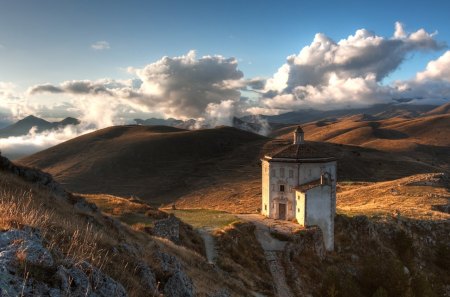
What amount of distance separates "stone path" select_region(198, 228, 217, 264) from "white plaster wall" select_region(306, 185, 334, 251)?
457 inches

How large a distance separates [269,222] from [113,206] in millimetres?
17429

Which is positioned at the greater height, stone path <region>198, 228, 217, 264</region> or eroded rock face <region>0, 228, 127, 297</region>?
eroded rock face <region>0, 228, 127, 297</region>

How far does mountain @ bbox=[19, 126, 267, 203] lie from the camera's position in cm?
10588

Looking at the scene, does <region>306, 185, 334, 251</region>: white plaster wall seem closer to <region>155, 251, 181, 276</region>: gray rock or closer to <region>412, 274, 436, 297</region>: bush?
<region>412, 274, 436, 297</region>: bush

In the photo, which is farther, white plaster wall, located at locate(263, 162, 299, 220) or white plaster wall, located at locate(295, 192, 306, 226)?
white plaster wall, located at locate(263, 162, 299, 220)

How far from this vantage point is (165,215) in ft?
106

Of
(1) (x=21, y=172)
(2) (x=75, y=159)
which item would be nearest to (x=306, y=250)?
(1) (x=21, y=172)

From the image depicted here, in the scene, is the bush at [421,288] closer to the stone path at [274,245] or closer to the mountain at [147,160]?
the stone path at [274,245]

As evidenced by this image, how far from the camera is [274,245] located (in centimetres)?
3581

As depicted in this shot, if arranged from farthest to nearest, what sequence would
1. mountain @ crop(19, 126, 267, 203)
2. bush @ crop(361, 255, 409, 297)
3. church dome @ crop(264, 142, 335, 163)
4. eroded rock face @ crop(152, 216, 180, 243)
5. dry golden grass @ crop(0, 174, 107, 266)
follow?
mountain @ crop(19, 126, 267, 203) < church dome @ crop(264, 142, 335, 163) < bush @ crop(361, 255, 409, 297) < eroded rock face @ crop(152, 216, 180, 243) < dry golden grass @ crop(0, 174, 107, 266)

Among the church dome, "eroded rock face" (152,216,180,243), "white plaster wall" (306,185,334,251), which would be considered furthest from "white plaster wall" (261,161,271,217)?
"eroded rock face" (152,216,180,243)

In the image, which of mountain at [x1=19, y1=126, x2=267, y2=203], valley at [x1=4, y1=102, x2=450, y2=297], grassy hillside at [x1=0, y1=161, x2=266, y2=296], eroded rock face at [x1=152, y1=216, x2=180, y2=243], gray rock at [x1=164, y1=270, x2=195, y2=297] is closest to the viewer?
grassy hillside at [x1=0, y1=161, x2=266, y2=296]

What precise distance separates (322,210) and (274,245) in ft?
24.9

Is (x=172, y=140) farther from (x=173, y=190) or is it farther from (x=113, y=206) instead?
(x=113, y=206)
